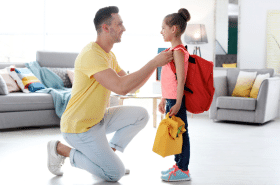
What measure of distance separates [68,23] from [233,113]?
143 inches

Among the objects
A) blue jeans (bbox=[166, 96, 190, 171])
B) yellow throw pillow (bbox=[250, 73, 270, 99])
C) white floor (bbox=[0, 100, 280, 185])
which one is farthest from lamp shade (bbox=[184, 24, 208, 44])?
blue jeans (bbox=[166, 96, 190, 171])

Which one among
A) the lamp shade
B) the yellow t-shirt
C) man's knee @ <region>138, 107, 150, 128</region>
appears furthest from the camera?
the lamp shade

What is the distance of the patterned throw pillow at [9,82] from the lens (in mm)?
3770

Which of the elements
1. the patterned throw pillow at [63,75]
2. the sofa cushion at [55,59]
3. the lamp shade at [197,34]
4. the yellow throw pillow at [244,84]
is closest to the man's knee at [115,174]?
the patterned throw pillow at [63,75]

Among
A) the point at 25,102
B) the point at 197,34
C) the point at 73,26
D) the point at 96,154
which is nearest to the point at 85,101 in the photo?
the point at 96,154

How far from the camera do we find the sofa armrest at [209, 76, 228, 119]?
14.5 feet

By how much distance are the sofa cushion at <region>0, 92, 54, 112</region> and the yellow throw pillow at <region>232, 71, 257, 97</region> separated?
2636mm

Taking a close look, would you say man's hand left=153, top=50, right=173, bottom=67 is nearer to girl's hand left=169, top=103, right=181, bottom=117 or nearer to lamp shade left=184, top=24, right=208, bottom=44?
girl's hand left=169, top=103, right=181, bottom=117

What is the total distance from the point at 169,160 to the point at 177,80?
0.82m

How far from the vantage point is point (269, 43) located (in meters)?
5.27

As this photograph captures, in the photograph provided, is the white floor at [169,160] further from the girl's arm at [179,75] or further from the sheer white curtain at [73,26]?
the sheer white curtain at [73,26]

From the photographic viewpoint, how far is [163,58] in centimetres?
173

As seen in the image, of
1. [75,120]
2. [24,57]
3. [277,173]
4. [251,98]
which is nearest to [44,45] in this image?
[24,57]

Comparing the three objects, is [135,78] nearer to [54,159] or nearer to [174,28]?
[174,28]
